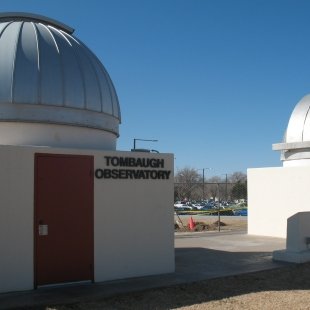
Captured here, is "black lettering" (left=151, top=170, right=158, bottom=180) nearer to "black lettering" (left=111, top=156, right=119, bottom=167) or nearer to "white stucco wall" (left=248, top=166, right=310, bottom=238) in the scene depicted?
"black lettering" (left=111, top=156, right=119, bottom=167)

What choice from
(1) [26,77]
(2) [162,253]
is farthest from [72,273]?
(1) [26,77]

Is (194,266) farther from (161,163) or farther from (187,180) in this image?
(187,180)

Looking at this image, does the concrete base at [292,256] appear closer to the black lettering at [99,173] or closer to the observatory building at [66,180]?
the observatory building at [66,180]

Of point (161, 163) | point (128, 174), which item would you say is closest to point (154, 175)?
point (161, 163)

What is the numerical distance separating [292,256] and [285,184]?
5.89 metres

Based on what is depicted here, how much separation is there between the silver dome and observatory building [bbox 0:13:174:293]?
20 mm

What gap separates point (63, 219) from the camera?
9.09 metres

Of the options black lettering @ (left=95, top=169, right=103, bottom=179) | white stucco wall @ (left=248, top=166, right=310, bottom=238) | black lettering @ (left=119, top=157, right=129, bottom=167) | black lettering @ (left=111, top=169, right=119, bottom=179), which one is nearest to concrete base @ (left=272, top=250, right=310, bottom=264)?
white stucco wall @ (left=248, top=166, right=310, bottom=238)

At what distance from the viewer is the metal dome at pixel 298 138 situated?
17.2m

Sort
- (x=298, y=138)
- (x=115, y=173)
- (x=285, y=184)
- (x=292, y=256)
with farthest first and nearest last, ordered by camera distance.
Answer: (x=285, y=184) → (x=298, y=138) → (x=292, y=256) → (x=115, y=173)

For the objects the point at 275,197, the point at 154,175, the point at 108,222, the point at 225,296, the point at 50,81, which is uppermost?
the point at 50,81

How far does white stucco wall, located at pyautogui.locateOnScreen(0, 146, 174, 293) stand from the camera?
333 inches

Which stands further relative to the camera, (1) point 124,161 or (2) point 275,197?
(2) point 275,197

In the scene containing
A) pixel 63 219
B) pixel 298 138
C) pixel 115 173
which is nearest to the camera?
pixel 63 219
